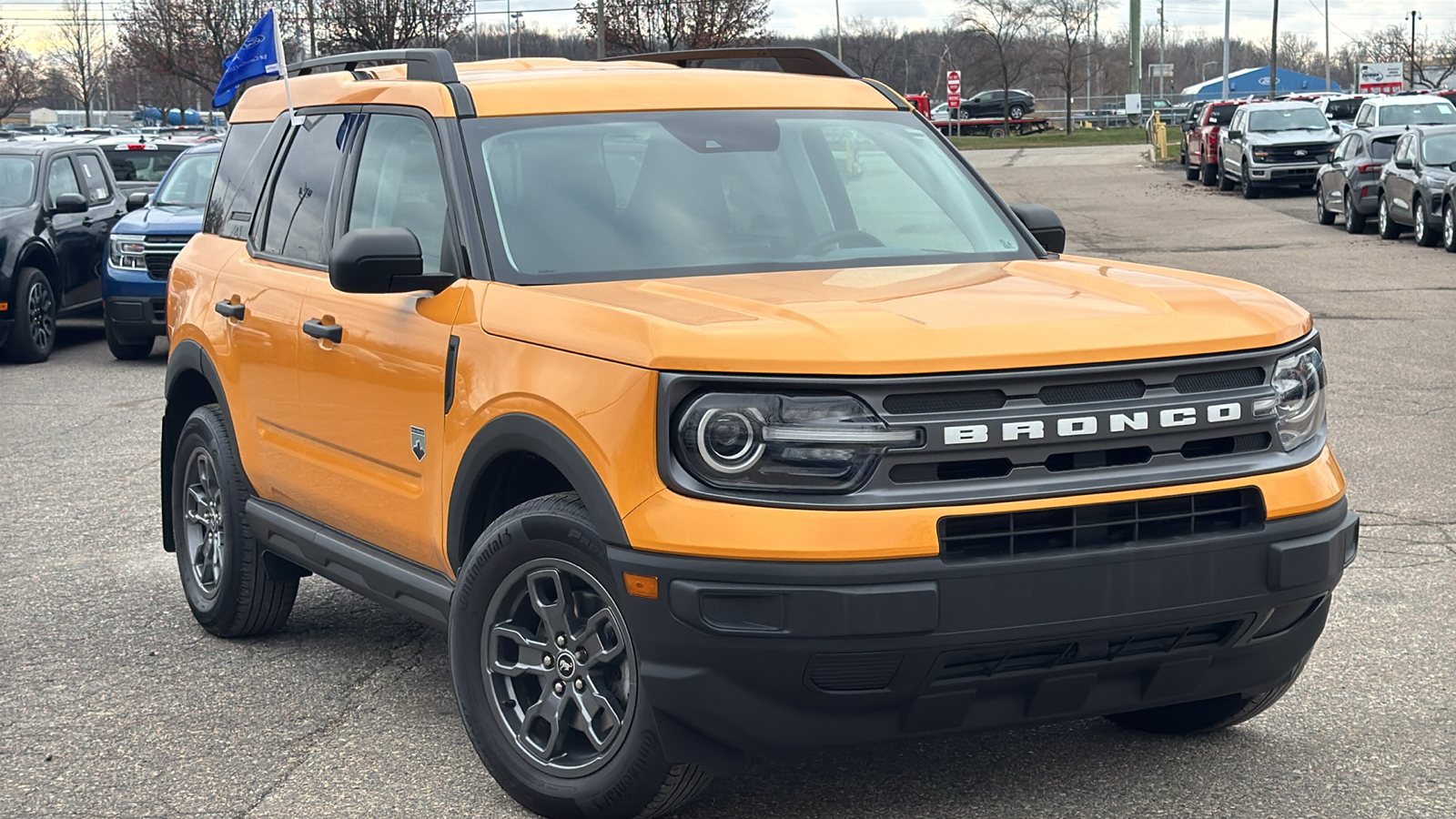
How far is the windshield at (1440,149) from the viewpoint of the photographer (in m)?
21.7

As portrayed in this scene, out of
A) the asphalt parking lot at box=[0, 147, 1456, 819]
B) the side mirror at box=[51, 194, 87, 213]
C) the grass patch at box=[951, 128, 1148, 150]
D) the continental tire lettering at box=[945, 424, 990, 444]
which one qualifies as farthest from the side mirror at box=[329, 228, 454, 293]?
the grass patch at box=[951, 128, 1148, 150]

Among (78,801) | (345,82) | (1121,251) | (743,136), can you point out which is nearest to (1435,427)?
(743,136)

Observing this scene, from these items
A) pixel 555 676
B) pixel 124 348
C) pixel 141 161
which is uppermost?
pixel 141 161

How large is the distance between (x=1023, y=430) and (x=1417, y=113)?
29.5 m

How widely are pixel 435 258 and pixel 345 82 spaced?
1018mm

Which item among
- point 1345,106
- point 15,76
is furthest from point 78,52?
point 1345,106

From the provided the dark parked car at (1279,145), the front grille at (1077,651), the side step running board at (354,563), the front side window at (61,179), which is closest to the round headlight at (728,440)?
the front grille at (1077,651)

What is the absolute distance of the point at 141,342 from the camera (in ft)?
51.8

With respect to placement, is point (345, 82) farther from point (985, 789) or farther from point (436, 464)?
point (985, 789)

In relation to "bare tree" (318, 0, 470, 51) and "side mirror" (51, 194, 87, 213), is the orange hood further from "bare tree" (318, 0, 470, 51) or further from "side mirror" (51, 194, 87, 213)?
"bare tree" (318, 0, 470, 51)

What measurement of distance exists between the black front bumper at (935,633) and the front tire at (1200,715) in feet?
2.34

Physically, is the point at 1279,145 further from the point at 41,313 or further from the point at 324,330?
the point at 324,330

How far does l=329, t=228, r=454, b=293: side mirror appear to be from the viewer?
4367 millimetres

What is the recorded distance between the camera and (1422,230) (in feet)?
72.2
